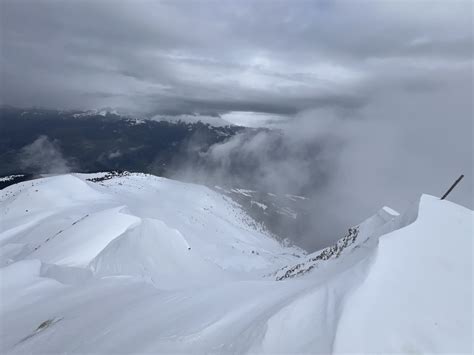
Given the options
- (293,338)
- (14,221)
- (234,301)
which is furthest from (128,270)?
(14,221)

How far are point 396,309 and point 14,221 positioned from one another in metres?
45.6

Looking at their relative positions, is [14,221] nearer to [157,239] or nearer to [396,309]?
[157,239]

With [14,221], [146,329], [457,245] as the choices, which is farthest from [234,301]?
[14,221]

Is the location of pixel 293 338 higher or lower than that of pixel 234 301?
higher

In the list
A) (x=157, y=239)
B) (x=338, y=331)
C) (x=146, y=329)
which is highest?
(x=338, y=331)

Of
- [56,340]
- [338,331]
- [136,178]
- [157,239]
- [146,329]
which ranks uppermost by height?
[338,331]

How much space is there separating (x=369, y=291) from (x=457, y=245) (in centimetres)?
483

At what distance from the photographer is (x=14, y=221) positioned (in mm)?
40656

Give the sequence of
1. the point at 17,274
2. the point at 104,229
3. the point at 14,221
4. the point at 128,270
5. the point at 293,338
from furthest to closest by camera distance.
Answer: the point at 14,221 < the point at 104,229 < the point at 128,270 < the point at 17,274 < the point at 293,338

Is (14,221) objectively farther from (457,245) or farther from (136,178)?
(136,178)

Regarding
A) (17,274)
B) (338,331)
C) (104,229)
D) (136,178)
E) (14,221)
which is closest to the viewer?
(338,331)

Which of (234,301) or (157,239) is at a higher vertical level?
(234,301)

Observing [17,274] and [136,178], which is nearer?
[17,274]

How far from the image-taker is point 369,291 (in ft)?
27.4
